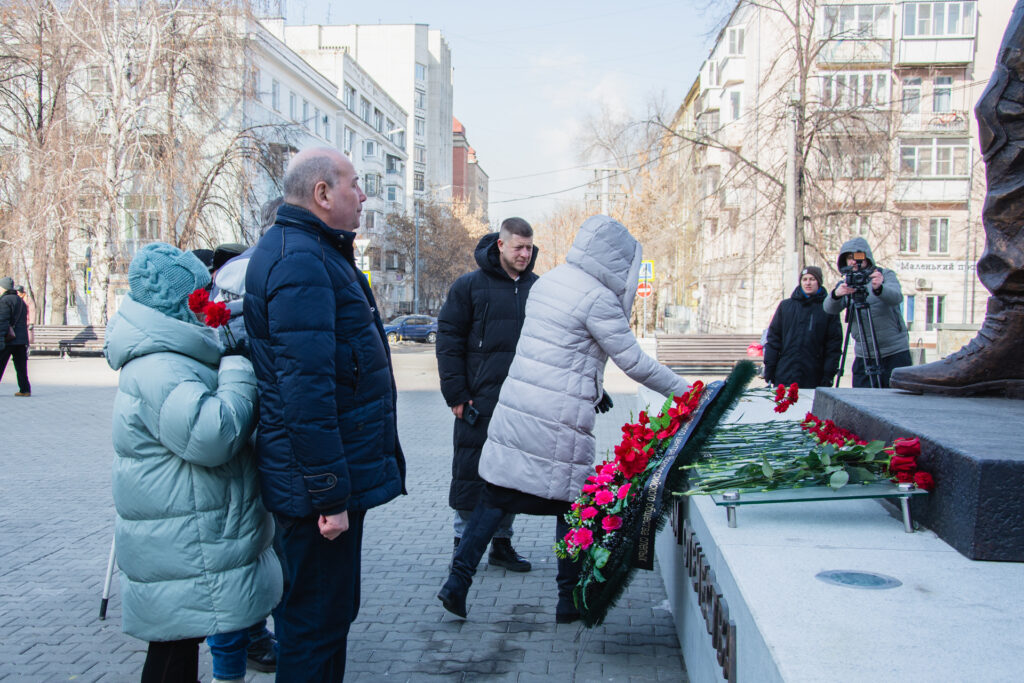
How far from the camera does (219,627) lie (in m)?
2.83

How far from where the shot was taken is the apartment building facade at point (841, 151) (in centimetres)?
1892

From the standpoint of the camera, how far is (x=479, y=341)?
5.16 meters

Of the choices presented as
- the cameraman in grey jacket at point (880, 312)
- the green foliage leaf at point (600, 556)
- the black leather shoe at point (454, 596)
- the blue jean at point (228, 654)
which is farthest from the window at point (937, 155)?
the blue jean at point (228, 654)

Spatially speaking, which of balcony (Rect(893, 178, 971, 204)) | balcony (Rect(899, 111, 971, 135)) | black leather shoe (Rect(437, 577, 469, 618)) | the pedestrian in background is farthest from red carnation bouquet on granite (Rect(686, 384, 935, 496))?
balcony (Rect(893, 178, 971, 204))

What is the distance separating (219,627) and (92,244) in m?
22.7

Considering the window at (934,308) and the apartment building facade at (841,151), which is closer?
the apartment building facade at (841,151)

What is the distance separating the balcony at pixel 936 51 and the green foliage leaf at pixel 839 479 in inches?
1535

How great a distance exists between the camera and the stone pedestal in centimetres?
260

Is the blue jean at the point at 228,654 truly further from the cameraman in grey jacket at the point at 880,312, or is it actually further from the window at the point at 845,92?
the window at the point at 845,92

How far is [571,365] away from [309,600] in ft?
5.37

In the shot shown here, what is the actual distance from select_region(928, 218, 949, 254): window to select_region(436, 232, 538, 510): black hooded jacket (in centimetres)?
4015

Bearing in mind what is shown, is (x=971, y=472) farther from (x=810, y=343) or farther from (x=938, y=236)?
(x=938, y=236)

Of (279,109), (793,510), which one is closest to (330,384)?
(793,510)

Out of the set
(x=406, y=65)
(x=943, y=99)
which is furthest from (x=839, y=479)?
(x=406, y=65)
